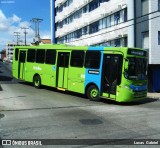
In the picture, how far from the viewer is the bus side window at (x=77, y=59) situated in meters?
18.8

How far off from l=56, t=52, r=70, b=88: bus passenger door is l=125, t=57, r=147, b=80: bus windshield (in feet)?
15.4

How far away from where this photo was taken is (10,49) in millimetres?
164250

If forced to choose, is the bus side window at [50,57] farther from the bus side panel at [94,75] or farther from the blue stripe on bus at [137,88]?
the blue stripe on bus at [137,88]

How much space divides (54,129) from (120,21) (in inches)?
997

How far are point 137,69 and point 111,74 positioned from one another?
1.37m

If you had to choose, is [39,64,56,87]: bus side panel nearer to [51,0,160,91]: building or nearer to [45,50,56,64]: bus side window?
[45,50,56,64]: bus side window

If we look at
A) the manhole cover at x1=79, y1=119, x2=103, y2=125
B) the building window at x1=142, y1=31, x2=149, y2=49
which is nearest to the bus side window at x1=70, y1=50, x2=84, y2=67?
the manhole cover at x1=79, y1=119, x2=103, y2=125

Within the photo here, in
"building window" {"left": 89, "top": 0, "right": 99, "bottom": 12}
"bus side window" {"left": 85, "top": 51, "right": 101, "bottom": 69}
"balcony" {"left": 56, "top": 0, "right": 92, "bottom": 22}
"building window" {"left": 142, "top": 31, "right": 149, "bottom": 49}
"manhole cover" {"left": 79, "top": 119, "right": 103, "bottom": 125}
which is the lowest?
"manhole cover" {"left": 79, "top": 119, "right": 103, "bottom": 125}

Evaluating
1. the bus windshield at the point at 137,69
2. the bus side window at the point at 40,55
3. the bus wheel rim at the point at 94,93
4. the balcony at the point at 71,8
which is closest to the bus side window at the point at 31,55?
the bus side window at the point at 40,55

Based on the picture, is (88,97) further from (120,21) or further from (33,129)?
(120,21)

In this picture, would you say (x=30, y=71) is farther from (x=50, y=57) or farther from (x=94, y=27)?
(x=94, y=27)

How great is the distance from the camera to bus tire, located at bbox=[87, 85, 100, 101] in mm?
17712

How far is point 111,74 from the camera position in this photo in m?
16.8

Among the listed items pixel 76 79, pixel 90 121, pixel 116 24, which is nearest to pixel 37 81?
pixel 76 79
